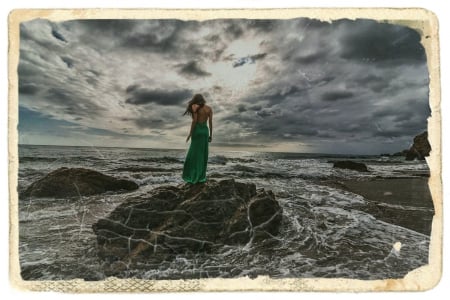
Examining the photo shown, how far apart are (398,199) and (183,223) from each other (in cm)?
209

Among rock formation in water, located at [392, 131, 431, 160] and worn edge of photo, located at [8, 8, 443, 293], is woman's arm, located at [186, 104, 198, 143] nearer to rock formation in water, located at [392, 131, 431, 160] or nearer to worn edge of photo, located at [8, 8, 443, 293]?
worn edge of photo, located at [8, 8, 443, 293]

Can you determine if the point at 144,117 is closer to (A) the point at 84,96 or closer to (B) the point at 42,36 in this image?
(A) the point at 84,96

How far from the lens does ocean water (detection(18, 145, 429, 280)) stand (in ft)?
10.2

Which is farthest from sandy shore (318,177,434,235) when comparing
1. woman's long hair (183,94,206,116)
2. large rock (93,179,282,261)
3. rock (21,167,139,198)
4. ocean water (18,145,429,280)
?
rock (21,167,139,198)

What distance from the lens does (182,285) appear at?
10.2 feet

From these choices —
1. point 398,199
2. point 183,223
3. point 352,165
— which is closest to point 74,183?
point 183,223

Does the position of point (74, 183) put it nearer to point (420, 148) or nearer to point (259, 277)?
point (259, 277)

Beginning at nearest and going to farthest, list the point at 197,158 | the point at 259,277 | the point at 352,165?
the point at 259,277, the point at 197,158, the point at 352,165

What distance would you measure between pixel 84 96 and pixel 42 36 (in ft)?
2.18

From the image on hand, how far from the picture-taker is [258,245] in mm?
3125

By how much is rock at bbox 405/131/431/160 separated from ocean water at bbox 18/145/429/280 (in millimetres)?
69

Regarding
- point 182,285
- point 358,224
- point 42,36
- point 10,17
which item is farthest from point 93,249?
point 358,224

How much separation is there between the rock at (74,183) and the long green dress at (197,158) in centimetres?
64

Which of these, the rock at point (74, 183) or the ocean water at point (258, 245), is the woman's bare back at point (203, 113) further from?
the rock at point (74, 183)
